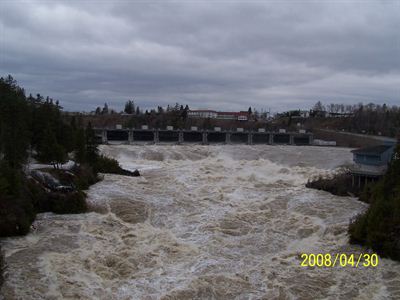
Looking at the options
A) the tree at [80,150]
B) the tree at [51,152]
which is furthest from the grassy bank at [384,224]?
the tree at [80,150]

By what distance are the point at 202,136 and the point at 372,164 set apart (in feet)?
150

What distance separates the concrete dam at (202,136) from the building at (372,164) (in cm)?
4092

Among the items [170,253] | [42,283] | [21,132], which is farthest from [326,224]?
[21,132]

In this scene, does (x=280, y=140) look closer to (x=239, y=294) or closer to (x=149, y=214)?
(x=149, y=214)

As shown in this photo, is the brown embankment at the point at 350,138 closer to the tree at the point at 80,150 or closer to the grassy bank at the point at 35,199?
the tree at the point at 80,150

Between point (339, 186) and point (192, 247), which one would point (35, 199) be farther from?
point (339, 186)

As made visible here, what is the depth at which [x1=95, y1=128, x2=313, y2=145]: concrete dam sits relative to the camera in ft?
229

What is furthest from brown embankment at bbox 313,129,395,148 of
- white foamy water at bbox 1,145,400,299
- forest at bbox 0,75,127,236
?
forest at bbox 0,75,127,236

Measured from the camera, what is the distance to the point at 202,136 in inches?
2963

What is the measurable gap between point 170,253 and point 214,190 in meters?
12.6

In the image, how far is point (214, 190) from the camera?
29.8m

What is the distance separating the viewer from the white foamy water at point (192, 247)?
14.3 m

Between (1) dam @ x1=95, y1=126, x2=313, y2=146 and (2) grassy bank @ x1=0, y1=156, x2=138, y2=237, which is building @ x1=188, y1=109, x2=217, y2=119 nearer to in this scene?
(1) dam @ x1=95, y1=126, x2=313, y2=146

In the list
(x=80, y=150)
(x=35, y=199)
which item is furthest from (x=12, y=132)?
(x=80, y=150)
